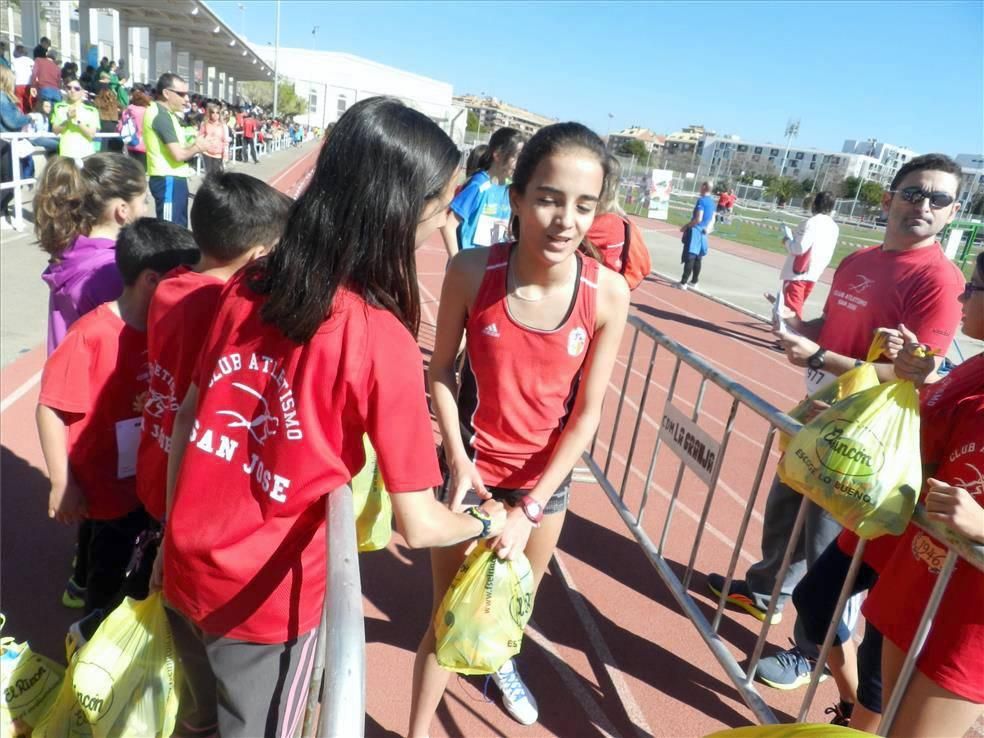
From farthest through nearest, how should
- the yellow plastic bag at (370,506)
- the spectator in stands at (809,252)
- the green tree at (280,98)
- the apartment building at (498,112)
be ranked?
the apartment building at (498,112), the green tree at (280,98), the spectator in stands at (809,252), the yellow plastic bag at (370,506)

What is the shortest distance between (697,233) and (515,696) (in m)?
11.8

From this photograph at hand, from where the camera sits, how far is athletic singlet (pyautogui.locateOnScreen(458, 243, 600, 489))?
2141 mm

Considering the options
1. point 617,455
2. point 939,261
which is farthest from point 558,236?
point 617,455

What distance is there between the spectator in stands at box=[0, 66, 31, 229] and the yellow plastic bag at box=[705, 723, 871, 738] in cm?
1052

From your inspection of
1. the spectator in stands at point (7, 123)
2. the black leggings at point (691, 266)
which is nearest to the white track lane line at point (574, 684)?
the spectator in stands at point (7, 123)

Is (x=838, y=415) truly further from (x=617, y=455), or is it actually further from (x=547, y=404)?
(x=617, y=455)

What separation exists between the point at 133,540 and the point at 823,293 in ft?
55.7

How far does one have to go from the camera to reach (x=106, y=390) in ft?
7.41

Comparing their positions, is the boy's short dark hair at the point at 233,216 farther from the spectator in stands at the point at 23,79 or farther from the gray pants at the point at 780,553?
the spectator in stands at the point at 23,79

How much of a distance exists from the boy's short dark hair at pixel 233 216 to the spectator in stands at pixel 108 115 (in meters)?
11.7

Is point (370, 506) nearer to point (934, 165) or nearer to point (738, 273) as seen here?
point (934, 165)

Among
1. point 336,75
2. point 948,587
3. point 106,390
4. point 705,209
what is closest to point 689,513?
point 948,587

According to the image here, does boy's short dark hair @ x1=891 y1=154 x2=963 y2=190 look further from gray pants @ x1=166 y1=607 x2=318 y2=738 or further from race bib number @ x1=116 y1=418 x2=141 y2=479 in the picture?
race bib number @ x1=116 y1=418 x2=141 y2=479

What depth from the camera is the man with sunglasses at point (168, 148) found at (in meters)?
8.11
